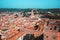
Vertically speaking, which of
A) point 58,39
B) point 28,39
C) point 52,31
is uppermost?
point 52,31

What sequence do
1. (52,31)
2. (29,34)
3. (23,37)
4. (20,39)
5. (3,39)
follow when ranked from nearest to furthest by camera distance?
(52,31)
(3,39)
(20,39)
(23,37)
(29,34)

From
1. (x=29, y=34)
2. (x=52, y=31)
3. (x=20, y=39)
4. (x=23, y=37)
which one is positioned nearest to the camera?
(x=52, y=31)

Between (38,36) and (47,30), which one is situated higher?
(47,30)

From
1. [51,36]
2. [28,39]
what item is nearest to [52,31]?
[51,36]

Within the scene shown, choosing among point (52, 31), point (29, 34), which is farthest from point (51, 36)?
point (29, 34)

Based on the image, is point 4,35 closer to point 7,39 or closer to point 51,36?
point 7,39

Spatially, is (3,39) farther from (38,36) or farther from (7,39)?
(38,36)

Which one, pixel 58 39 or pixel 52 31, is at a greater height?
pixel 52 31

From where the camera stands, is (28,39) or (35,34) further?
(35,34)

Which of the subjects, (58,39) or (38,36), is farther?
(38,36)
